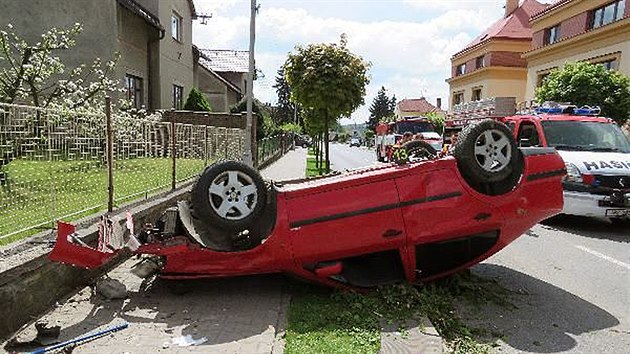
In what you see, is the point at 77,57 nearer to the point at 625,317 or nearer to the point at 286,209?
the point at 286,209

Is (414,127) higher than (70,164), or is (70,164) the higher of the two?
(414,127)

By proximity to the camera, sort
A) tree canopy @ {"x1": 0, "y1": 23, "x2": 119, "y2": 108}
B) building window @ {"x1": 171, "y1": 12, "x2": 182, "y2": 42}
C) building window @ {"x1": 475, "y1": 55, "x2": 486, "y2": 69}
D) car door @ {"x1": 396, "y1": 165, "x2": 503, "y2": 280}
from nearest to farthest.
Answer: car door @ {"x1": 396, "y1": 165, "x2": 503, "y2": 280} < tree canopy @ {"x1": 0, "y1": 23, "x2": 119, "y2": 108} < building window @ {"x1": 171, "y1": 12, "x2": 182, "y2": 42} < building window @ {"x1": 475, "y1": 55, "x2": 486, "y2": 69}

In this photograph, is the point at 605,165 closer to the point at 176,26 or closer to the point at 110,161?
the point at 110,161

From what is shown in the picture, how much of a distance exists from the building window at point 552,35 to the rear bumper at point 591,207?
2609 cm

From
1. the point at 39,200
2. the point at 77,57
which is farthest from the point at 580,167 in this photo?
the point at 77,57

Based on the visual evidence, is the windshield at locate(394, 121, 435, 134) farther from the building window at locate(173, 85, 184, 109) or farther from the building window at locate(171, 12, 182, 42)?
the building window at locate(171, 12, 182, 42)

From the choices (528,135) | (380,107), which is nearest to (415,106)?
(380,107)

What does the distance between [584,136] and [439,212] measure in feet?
21.9

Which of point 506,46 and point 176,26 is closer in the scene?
point 176,26

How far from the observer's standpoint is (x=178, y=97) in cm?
2555

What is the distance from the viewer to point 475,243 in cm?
505

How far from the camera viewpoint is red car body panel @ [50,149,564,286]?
460cm

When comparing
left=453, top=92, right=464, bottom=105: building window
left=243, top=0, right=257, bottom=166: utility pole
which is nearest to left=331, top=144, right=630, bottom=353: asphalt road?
left=243, top=0, right=257, bottom=166: utility pole

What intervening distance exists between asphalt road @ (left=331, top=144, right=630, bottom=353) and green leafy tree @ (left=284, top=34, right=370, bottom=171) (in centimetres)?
936
